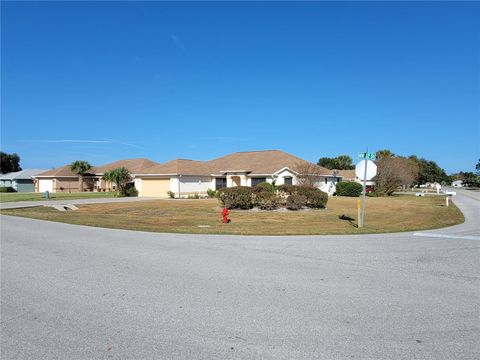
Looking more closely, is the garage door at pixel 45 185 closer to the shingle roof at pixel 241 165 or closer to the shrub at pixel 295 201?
the shingle roof at pixel 241 165

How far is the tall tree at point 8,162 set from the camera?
98.5m

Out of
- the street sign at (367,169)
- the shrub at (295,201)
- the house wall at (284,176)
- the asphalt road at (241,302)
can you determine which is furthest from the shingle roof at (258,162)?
the asphalt road at (241,302)

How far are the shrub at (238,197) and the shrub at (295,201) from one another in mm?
2337

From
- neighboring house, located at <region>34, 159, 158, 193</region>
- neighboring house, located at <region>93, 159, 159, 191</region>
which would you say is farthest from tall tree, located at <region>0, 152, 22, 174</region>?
neighboring house, located at <region>93, 159, 159, 191</region>

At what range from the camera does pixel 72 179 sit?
60.2 meters

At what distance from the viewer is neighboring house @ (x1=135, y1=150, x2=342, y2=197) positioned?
3894 cm

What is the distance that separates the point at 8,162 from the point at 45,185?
50.5m

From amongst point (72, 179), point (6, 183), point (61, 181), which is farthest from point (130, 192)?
point (6, 183)

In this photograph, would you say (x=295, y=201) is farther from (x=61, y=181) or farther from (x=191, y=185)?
(x=61, y=181)

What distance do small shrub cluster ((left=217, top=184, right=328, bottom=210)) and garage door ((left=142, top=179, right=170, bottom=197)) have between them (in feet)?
62.6

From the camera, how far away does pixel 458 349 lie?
3805mm

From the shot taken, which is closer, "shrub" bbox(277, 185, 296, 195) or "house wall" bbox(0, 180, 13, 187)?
"shrub" bbox(277, 185, 296, 195)

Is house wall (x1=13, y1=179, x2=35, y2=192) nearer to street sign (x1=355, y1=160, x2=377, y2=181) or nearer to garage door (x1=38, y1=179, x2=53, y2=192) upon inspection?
garage door (x1=38, y1=179, x2=53, y2=192)

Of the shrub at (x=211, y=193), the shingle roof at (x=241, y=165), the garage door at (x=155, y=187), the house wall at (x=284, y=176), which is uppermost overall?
the shingle roof at (x=241, y=165)
